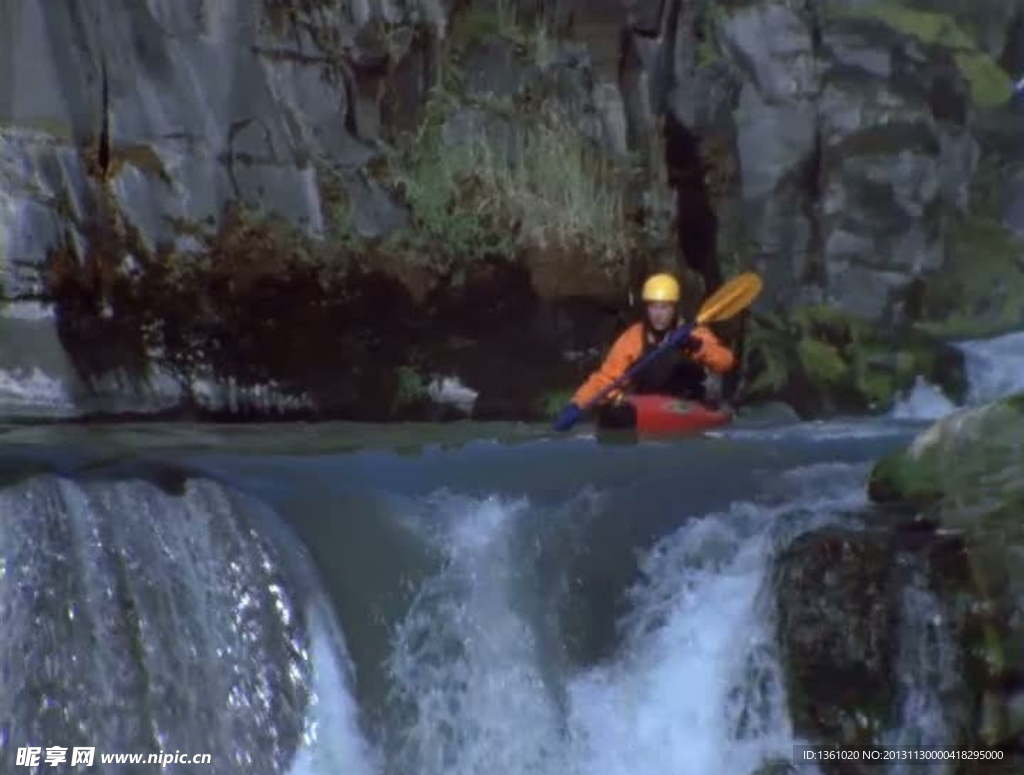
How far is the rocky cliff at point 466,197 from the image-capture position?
11.1m

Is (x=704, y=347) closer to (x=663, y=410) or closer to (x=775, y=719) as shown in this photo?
(x=663, y=410)

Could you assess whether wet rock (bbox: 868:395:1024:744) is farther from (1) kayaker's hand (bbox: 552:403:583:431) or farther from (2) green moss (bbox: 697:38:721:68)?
(2) green moss (bbox: 697:38:721:68)

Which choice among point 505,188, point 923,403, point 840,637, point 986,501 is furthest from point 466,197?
point 840,637

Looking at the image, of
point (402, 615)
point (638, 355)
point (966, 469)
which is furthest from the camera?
point (638, 355)

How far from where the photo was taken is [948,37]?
14086 millimetres

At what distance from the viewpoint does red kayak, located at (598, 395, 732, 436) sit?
1023 centimetres

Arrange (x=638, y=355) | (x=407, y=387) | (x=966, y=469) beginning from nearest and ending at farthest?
(x=966, y=469) < (x=638, y=355) < (x=407, y=387)

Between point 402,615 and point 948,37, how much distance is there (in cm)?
736

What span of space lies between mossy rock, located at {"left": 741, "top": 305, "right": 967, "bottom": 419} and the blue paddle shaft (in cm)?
161

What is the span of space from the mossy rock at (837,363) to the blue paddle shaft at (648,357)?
5.28 feet

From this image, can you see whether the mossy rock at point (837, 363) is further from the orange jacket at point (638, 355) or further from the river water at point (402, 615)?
the river water at point (402, 615)

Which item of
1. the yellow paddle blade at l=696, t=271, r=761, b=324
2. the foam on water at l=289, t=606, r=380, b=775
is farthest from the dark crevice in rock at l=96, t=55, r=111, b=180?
the foam on water at l=289, t=606, r=380, b=775

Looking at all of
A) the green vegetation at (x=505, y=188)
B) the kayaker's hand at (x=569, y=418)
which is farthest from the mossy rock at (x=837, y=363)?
the kayaker's hand at (x=569, y=418)

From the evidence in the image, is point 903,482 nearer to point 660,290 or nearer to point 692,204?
point 660,290
